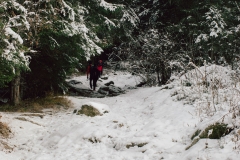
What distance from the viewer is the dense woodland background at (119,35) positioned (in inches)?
329

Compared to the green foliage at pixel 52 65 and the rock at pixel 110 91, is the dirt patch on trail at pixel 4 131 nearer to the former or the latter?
the green foliage at pixel 52 65

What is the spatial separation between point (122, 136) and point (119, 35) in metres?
9.80

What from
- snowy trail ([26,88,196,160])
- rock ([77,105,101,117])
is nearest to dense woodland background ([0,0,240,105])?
snowy trail ([26,88,196,160])

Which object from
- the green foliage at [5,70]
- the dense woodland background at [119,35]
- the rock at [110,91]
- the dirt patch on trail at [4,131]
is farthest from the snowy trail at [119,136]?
the rock at [110,91]

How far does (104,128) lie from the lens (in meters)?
6.68

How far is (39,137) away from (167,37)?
880 centimetres

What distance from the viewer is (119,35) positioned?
15.1 m

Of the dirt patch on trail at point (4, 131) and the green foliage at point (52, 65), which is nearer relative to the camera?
the dirt patch on trail at point (4, 131)

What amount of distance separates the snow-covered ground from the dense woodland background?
1722 mm

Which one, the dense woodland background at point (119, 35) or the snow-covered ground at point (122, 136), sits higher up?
the dense woodland background at point (119, 35)

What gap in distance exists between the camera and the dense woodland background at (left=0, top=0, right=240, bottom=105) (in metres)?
8.37

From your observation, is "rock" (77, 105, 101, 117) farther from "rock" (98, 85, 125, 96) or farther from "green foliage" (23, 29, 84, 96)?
"rock" (98, 85, 125, 96)

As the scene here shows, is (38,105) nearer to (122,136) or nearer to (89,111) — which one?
(89,111)

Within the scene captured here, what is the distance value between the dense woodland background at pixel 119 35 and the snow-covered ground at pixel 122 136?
67.8 inches
